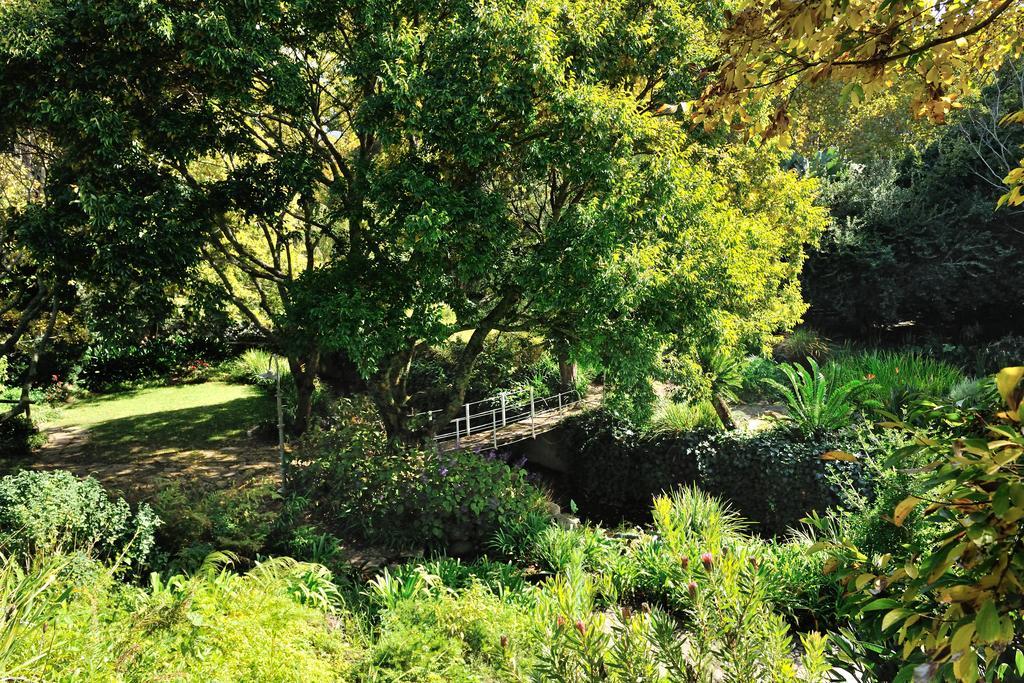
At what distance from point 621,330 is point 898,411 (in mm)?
6073

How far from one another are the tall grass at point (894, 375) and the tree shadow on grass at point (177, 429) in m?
12.4

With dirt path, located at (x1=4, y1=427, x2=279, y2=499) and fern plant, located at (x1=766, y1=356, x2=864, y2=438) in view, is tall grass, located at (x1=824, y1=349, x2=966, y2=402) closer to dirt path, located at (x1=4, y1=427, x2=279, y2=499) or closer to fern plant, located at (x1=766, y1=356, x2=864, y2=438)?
fern plant, located at (x1=766, y1=356, x2=864, y2=438)

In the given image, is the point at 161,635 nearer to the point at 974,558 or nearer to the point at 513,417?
the point at 974,558

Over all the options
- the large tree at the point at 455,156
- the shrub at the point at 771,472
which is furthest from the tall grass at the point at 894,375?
the large tree at the point at 455,156

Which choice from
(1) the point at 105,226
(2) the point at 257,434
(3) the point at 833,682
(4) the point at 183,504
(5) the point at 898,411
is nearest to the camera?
(3) the point at 833,682

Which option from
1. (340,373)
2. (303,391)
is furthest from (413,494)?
(340,373)

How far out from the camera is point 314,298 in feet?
25.7

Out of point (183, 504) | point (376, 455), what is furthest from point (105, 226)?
point (376, 455)

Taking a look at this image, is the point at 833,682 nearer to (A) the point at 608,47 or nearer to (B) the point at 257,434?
(A) the point at 608,47

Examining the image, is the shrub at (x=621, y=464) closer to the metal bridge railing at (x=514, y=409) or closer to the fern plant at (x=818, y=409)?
the metal bridge railing at (x=514, y=409)

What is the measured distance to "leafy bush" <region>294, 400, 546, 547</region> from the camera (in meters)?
7.71

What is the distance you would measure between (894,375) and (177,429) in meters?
15.3

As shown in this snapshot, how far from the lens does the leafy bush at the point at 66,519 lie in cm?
540

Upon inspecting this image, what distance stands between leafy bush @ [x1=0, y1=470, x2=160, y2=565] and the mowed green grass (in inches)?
276
